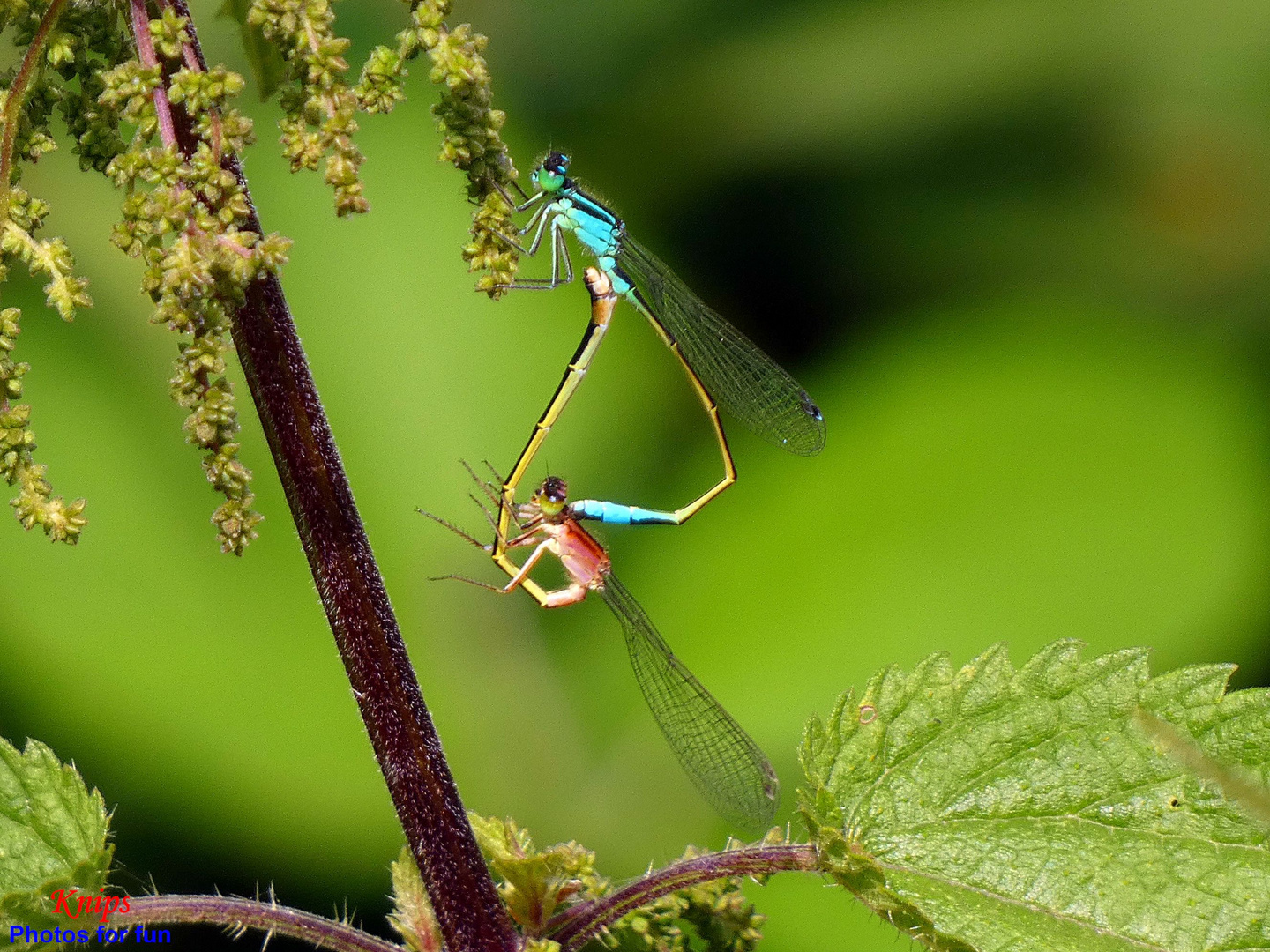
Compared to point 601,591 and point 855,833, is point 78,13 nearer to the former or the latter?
point 855,833

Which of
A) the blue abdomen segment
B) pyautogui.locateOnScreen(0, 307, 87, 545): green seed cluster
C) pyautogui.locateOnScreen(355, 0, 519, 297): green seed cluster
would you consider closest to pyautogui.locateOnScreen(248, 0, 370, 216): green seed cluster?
pyautogui.locateOnScreen(355, 0, 519, 297): green seed cluster

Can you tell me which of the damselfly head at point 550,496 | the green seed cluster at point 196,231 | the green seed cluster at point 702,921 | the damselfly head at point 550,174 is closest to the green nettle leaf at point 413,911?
the green seed cluster at point 702,921

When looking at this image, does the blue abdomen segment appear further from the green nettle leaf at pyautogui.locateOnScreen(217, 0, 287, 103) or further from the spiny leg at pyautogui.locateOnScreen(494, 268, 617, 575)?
the green nettle leaf at pyautogui.locateOnScreen(217, 0, 287, 103)

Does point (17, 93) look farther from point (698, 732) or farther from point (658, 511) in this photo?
point (658, 511)

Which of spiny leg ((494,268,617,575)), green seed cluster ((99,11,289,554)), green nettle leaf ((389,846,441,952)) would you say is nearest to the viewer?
green seed cluster ((99,11,289,554))

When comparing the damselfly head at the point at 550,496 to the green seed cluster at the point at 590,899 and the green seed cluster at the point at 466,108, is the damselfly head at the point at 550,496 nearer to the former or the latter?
the green seed cluster at the point at 590,899

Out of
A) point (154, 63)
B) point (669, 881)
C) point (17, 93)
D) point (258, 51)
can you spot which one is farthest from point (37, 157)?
point (669, 881)
